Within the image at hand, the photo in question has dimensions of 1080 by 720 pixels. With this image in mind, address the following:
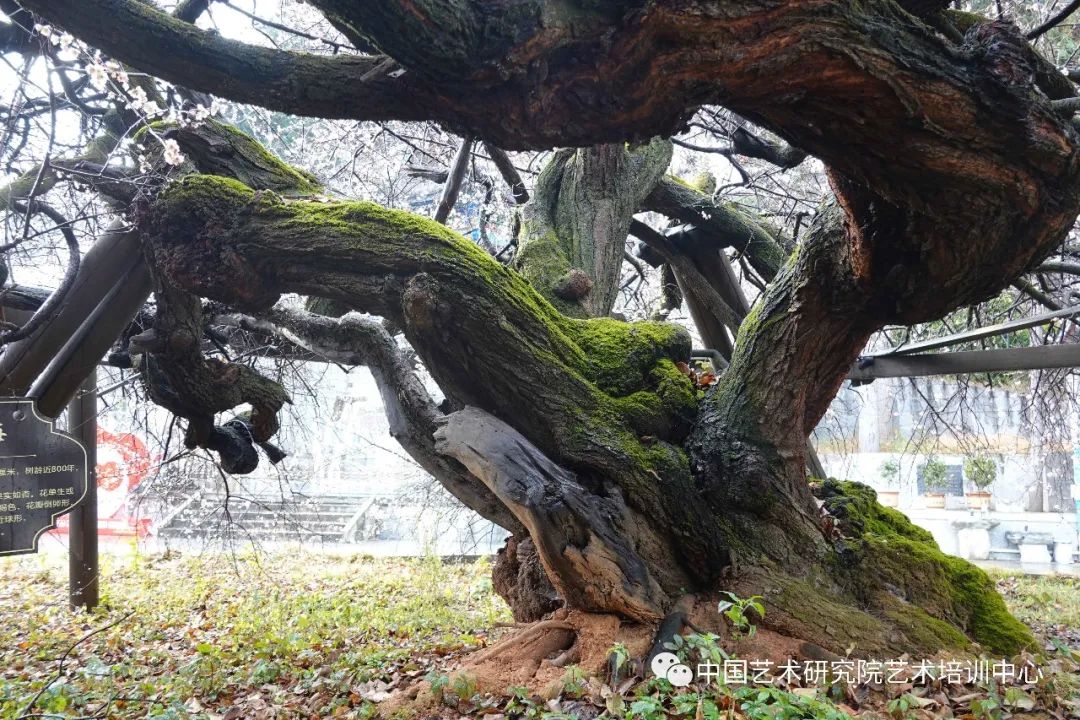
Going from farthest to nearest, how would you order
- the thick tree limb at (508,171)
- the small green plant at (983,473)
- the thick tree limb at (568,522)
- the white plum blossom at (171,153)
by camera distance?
1. the small green plant at (983,473)
2. the thick tree limb at (508,171)
3. the white plum blossom at (171,153)
4. the thick tree limb at (568,522)

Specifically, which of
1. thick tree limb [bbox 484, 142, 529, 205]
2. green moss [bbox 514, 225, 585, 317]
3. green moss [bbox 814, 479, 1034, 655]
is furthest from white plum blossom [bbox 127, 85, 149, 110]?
green moss [bbox 814, 479, 1034, 655]

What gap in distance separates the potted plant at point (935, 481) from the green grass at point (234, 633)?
291 inches

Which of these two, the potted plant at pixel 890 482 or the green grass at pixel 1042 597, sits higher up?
the potted plant at pixel 890 482

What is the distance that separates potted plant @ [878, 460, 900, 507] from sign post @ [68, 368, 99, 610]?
11128mm

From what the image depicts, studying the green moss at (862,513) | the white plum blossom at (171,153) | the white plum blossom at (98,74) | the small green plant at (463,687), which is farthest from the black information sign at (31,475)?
the green moss at (862,513)

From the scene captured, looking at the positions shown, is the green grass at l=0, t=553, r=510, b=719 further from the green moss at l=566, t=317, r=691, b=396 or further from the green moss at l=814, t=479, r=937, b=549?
the green moss at l=814, t=479, r=937, b=549

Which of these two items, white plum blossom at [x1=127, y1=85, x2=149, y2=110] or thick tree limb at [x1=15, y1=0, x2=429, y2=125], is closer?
thick tree limb at [x1=15, y1=0, x2=429, y2=125]

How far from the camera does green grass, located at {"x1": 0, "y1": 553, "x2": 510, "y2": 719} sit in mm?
3615

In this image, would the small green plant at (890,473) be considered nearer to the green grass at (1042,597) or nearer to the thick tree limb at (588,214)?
the green grass at (1042,597)

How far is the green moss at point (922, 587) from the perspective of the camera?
3504 mm

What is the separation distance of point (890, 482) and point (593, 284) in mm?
9171

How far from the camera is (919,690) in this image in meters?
3.04

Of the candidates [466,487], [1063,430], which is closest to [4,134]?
[466,487]

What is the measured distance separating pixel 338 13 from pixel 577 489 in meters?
2.29
